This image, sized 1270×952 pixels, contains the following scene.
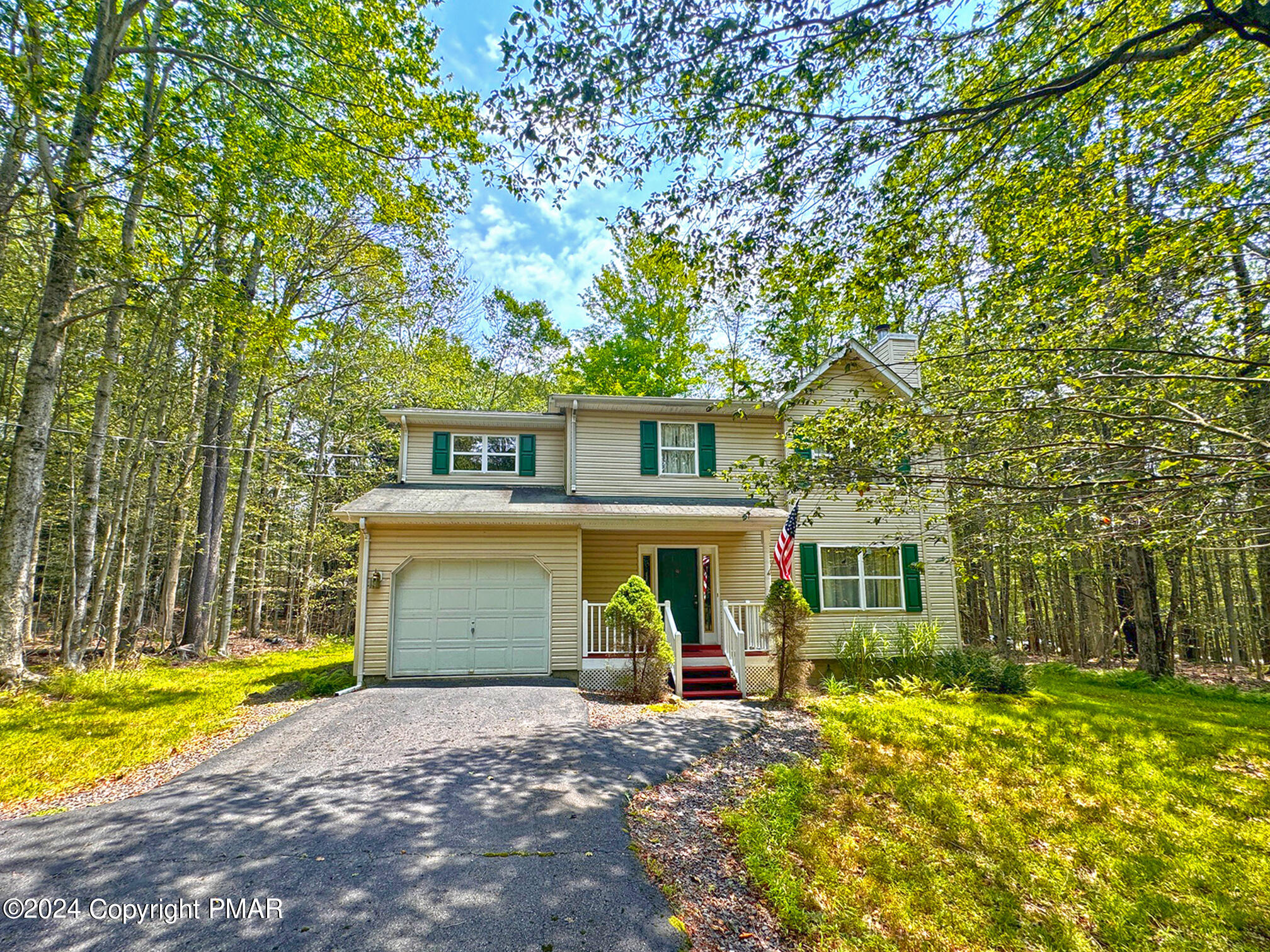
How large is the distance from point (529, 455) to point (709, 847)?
30.2 feet

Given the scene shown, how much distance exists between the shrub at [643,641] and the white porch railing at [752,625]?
181cm

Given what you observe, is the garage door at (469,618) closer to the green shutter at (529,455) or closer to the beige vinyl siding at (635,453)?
the beige vinyl siding at (635,453)

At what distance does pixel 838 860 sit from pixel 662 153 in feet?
18.9

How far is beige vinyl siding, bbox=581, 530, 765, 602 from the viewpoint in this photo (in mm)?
11227

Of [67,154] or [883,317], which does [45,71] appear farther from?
[883,317]

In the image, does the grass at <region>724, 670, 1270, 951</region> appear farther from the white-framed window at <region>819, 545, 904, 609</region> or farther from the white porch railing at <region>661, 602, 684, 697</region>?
the white-framed window at <region>819, 545, 904, 609</region>

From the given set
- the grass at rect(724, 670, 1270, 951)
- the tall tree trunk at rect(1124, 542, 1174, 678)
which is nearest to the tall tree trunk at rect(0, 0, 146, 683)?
the grass at rect(724, 670, 1270, 951)

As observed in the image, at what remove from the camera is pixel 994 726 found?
267 inches

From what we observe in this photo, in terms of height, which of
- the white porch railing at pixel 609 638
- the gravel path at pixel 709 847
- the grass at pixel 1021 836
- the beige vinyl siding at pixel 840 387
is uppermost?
the beige vinyl siding at pixel 840 387

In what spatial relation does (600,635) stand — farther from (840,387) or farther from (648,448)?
(840,387)

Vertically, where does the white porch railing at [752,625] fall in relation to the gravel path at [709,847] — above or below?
above

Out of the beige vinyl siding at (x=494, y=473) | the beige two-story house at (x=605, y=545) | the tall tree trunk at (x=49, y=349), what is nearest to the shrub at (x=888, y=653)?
the beige two-story house at (x=605, y=545)

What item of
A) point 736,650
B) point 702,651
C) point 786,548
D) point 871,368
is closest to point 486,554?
point 702,651

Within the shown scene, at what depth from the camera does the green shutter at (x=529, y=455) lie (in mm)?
11875
